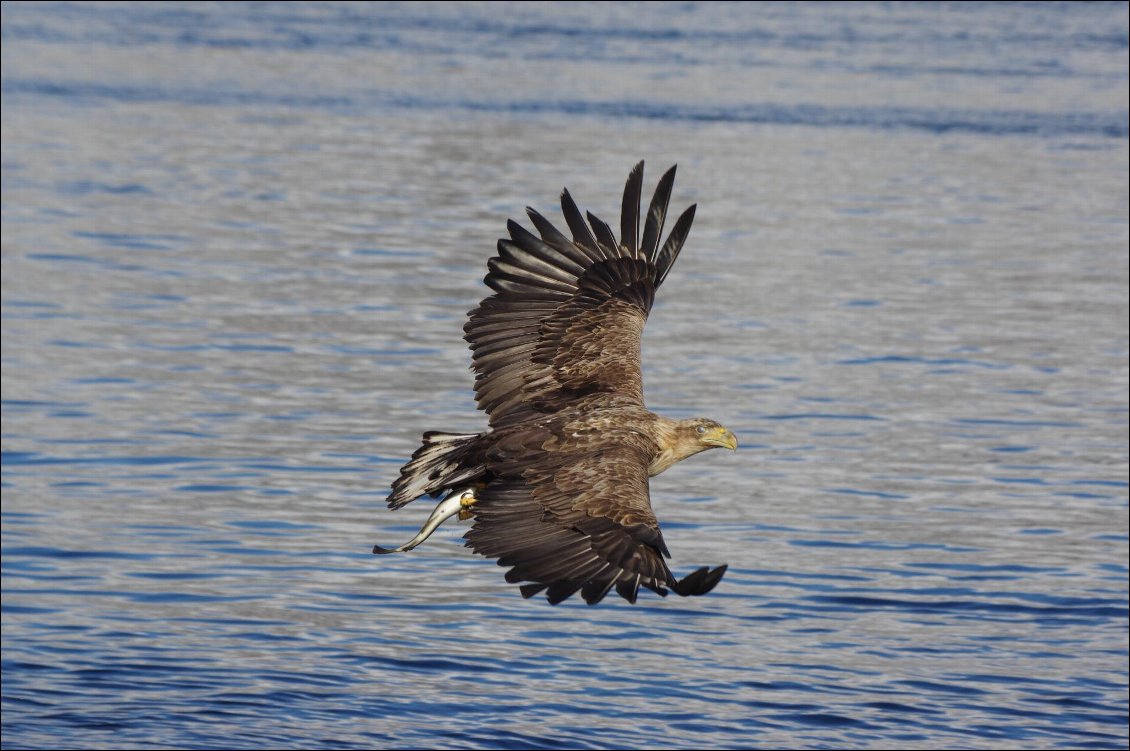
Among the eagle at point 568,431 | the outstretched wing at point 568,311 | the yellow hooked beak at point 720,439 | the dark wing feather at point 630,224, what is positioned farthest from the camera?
the dark wing feather at point 630,224

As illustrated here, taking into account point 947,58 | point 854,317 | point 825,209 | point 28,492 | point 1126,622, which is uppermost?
point 947,58

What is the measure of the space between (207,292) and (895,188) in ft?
40.0

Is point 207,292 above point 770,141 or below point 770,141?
below

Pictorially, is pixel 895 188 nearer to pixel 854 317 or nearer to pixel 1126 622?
pixel 854 317

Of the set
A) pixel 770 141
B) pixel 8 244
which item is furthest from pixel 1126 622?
pixel 770 141

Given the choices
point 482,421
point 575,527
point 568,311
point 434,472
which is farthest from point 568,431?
point 482,421

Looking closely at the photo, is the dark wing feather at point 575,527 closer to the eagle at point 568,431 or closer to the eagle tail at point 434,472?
the eagle at point 568,431

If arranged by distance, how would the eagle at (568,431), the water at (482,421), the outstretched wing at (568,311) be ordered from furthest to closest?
the water at (482,421)
the outstretched wing at (568,311)
the eagle at (568,431)

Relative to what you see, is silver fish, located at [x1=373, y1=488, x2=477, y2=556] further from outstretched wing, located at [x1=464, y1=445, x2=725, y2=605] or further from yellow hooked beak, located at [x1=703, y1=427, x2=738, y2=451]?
yellow hooked beak, located at [x1=703, y1=427, x2=738, y2=451]

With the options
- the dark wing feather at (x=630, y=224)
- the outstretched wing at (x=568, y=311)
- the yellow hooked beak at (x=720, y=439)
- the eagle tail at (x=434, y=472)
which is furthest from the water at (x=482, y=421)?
the eagle tail at (x=434, y=472)

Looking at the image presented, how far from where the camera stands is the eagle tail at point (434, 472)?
6.73m

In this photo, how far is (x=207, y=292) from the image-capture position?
20859mm

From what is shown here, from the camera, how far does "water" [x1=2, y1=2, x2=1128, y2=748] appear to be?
11148 millimetres

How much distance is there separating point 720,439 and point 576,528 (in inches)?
57.3
